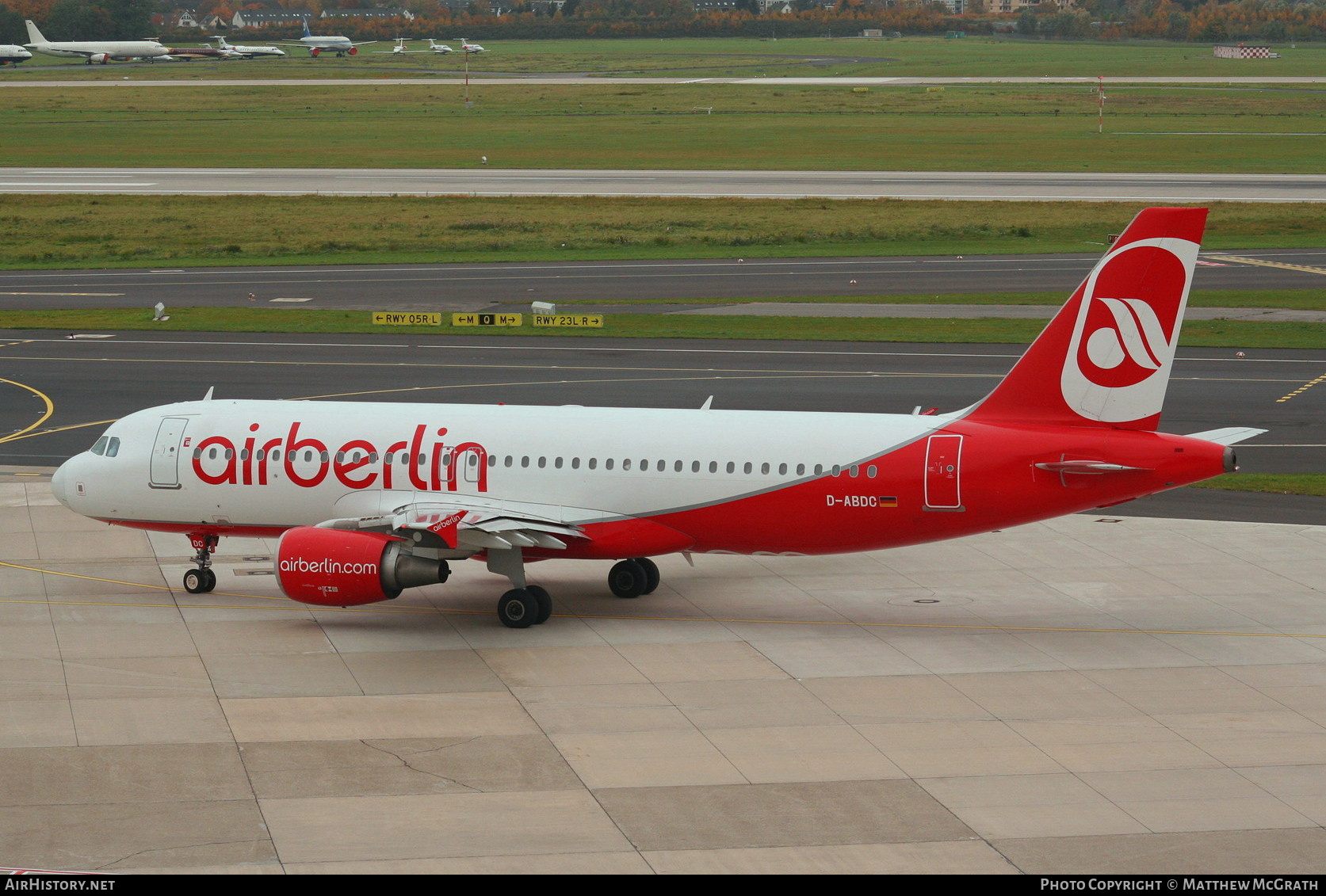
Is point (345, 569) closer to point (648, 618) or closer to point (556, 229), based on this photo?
point (648, 618)

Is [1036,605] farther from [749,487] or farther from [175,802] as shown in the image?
[175,802]

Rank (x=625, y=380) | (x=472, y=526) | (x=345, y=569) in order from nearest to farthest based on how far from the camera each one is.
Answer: (x=345, y=569)
(x=472, y=526)
(x=625, y=380)

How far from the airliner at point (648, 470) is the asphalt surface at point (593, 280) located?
126 feet

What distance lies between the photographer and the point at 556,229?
95375mm

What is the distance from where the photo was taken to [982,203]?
336ft

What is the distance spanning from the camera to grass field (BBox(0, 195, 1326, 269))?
292 feet

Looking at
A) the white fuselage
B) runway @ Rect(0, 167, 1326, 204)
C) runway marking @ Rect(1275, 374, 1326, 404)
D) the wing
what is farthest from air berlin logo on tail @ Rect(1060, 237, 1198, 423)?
runway @ Rect(0, 167, 1326, 204)

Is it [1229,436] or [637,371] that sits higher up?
[1229,436]

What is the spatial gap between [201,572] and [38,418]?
20641mm

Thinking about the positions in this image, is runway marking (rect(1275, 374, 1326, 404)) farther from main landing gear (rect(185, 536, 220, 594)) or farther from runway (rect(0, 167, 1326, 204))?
runway (rect(0, 167, 1326, 204))

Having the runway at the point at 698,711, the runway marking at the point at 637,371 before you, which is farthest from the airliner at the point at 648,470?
the runway marking at the point at 637,371

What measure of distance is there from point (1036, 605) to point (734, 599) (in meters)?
6.42

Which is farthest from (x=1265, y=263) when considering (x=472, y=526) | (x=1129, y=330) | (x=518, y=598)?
(x=472, y=526)

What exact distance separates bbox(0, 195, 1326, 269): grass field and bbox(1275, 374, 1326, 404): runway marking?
32207 millimetres
